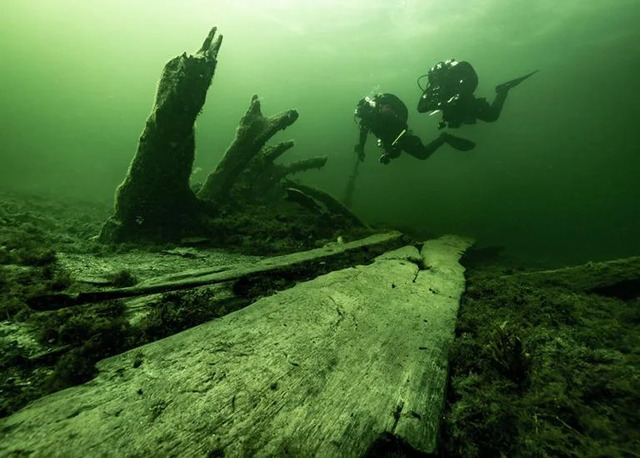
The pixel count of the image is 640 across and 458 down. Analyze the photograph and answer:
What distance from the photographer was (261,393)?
147cm

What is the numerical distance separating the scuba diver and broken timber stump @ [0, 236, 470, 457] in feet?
29.6

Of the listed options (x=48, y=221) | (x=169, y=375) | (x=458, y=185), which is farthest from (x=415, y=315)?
(x=458, y=185)

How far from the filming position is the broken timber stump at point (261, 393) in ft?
3.82

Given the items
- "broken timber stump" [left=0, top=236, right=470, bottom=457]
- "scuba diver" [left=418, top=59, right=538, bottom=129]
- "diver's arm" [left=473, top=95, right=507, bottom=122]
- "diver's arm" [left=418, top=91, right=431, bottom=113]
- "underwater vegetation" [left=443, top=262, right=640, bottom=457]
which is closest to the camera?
"broken timber stump" [left=0, top=236, right=470, bottom=457]

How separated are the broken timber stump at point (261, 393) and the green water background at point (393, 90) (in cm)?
1483

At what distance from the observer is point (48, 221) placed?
7.32 m

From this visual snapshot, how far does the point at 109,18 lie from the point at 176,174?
67.2 meters

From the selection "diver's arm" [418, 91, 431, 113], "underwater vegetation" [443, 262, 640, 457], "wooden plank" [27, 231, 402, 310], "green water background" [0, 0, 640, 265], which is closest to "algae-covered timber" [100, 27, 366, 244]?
"wooden plank" [27, 231, 402, 310]

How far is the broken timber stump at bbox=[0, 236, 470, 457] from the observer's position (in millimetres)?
1165

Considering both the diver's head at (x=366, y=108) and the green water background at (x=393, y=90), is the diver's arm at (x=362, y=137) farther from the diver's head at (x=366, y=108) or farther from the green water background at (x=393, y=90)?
the green water background at (x=393, y=90)

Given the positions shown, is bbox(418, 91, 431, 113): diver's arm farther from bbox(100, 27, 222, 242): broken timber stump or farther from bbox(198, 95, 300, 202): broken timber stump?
bbox(100, 27, 222, 242): broken timber stump

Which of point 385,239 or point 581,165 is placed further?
point 581,165

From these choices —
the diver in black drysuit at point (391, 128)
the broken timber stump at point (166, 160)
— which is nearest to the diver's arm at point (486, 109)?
the diver in black drysuit at point (391, 128)

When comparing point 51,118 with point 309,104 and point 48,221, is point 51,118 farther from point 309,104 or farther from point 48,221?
point 48,221
